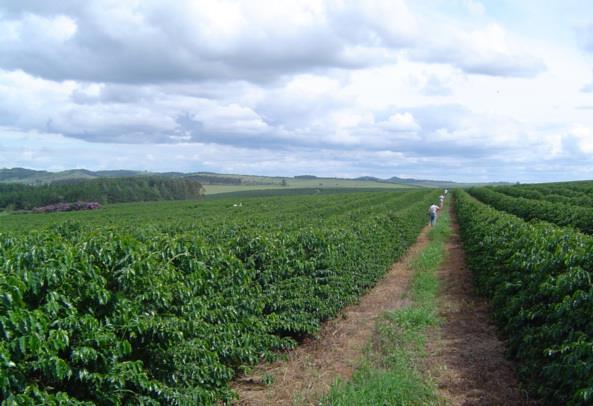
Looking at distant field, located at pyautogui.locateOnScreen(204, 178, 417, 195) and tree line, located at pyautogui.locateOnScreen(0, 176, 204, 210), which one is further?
distant field, located at pyautogui.locateOnScreen(204, 178, 417, 195)

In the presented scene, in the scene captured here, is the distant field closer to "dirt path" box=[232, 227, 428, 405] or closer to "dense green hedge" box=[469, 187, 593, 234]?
"dense green hedge" box=[469, 187, 593, 234]

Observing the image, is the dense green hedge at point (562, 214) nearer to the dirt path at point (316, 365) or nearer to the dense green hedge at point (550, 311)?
the dense green hedge at point (550, 311)

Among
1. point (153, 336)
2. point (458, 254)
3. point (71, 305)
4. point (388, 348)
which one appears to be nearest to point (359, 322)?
point (388, 348)

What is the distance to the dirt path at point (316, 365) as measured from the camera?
21.2 ft

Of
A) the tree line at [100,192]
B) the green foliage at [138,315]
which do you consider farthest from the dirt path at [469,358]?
the tree line at [100,192]

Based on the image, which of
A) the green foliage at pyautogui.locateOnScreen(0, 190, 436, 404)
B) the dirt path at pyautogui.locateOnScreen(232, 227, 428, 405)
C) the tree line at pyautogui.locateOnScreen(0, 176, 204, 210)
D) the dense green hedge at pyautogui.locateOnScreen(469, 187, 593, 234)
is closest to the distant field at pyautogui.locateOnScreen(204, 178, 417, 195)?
the tree line at pyautogui.locateOnScreen(0, 176, 204, 210)

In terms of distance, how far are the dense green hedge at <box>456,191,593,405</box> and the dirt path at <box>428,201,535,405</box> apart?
30cm

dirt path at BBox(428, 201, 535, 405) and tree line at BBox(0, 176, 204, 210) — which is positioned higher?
tree line at BBox(0, 176, 204, 210)

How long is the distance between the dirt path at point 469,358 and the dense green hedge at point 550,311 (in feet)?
0.98

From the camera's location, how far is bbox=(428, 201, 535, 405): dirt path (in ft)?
20.8

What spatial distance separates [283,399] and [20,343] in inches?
149

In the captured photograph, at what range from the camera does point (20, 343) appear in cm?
341

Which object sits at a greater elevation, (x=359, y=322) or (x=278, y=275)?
(x=278, y=275)

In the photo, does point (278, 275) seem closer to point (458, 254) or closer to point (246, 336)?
point (246, 336)
